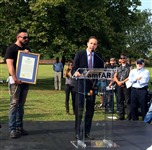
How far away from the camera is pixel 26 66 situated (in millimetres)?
6742

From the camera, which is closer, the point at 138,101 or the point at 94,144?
the point at 94,144

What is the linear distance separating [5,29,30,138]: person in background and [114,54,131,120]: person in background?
12.6 ft

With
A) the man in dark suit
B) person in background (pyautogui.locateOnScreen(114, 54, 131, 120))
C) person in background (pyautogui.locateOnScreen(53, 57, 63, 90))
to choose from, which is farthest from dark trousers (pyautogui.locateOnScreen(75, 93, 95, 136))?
person in background (pyautogui.locateOnScreen(53, 57, 63, 90))

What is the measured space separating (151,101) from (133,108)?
545 mm

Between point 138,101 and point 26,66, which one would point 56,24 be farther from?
point 26,66

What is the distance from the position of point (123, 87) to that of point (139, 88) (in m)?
0.82

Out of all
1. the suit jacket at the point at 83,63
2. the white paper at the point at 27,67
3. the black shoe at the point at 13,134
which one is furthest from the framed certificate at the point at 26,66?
the black shoe at the point at 13,134

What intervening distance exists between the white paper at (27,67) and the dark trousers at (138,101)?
3800mm

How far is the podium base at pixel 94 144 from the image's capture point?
6.40 meters

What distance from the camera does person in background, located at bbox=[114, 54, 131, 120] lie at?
10.2 meters

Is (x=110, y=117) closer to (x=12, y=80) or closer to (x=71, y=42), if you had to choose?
(x=12, y=80)

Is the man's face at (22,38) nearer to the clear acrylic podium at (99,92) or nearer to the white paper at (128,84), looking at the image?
the clear acrylic podium at (99,92)

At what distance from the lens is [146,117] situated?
30.4 feet

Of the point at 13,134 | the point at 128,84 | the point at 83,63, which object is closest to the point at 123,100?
the point at 128,84
